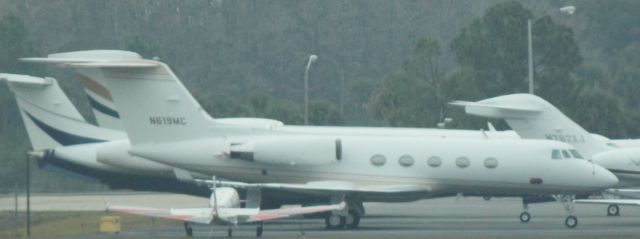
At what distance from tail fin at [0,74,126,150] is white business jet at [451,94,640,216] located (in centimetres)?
1047

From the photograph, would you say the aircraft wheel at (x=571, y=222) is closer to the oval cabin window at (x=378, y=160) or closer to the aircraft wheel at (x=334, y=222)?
the oval cabin window at (x=378, y=160)

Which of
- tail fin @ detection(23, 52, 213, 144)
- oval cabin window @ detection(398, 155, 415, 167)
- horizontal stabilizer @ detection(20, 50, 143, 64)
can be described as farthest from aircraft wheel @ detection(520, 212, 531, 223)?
horizontal stabilizer @ detection(20, 50, 143, 64)

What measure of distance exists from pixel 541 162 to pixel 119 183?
11707mm

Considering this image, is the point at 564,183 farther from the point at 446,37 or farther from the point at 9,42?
the point at 446,37

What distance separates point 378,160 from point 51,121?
35.4 ft

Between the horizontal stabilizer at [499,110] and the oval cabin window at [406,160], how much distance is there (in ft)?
15.3

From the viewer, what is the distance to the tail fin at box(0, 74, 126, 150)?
4625 centimetres

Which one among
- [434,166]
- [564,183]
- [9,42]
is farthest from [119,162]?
[9,42]

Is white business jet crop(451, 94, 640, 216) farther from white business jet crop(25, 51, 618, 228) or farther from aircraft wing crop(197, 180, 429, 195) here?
aircraft wing crop(197, 180, 429, 195)

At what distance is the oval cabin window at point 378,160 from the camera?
133 ft

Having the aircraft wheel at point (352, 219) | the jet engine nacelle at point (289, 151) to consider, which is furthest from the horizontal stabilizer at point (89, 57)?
the aircraft wheel at point (352, 219)

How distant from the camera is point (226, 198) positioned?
116ft

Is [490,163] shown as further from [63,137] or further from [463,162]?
[63,137]

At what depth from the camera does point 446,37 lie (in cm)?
10881
